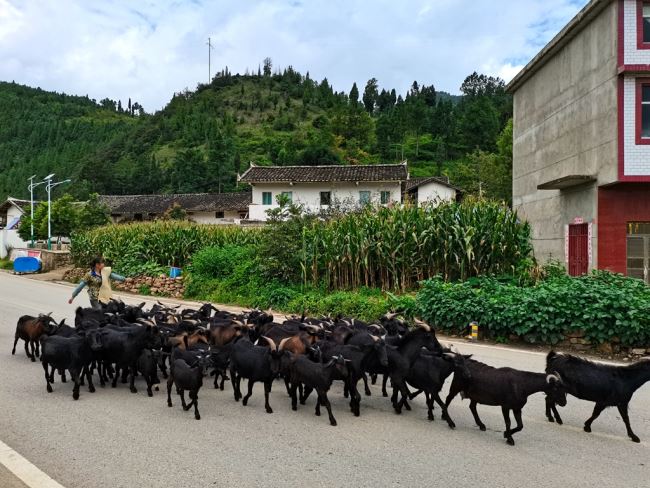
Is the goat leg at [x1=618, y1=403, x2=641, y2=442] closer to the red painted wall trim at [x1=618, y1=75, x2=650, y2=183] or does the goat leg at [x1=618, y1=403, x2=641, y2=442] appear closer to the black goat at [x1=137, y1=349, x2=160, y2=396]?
the black goat at [x1=137, y1=349, x2=160, y2=396]

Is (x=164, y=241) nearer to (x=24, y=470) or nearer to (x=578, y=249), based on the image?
(x=578, y=249)

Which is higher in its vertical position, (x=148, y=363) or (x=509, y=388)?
(x=509, y=388)

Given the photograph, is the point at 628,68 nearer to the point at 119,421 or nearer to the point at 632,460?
the point at 632,460

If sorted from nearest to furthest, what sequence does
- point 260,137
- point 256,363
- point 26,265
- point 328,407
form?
point 328,407, point 256,363, point 26,265, point 260,137

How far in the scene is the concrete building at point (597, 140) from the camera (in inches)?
607

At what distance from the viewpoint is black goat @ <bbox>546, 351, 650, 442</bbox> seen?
5.79m

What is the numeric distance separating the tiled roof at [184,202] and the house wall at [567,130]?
28.3 meters

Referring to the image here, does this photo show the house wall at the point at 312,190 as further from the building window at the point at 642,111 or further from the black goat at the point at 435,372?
the black goat at the point at 435,372

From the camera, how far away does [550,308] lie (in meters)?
10.2

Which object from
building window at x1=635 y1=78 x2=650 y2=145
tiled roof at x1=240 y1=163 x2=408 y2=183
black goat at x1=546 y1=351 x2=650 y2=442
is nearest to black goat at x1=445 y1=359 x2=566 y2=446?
black goat at x1=546 y1=351 x2=650 y2=442

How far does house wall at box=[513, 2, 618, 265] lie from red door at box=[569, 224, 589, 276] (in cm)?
42

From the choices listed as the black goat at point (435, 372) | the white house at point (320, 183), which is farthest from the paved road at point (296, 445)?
the white house at point (320, 183)

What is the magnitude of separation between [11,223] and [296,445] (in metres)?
59.0

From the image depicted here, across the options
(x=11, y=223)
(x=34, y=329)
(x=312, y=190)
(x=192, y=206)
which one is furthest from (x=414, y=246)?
(x=11, y=223)
